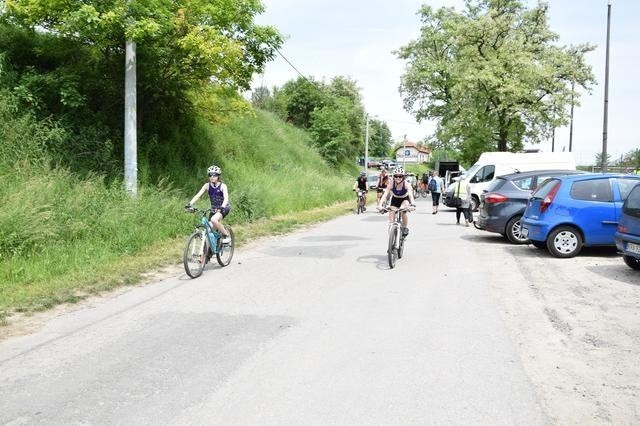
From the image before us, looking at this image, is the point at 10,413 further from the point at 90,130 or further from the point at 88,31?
the point at 90,130

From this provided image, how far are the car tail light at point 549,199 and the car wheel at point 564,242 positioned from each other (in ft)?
1.51

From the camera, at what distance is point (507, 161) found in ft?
76.7

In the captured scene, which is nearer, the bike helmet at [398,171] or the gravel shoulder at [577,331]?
the gravel shoulder at [577,331]

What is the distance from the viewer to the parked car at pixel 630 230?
9078mm

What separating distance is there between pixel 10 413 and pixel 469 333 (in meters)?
4.08

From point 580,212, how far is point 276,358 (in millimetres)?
8044

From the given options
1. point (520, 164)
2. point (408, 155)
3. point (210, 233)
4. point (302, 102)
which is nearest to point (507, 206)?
point (210, 233)

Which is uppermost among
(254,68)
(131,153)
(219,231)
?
(254,68)

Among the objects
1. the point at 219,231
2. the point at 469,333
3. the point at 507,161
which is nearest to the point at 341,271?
the point at 219,231

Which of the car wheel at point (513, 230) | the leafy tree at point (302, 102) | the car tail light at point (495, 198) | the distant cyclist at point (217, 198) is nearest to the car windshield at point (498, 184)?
the car tail light at point (495, 198)

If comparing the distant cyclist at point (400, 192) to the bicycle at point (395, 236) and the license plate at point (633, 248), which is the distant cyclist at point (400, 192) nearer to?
the bicycle at point (395, 236)

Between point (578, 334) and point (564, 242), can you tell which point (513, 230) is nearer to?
point (564, 242)

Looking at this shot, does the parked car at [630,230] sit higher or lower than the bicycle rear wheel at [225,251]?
higher

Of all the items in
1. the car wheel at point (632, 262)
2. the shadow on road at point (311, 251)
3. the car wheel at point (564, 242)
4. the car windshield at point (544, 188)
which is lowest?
the shadow on road at point (311, 251)
